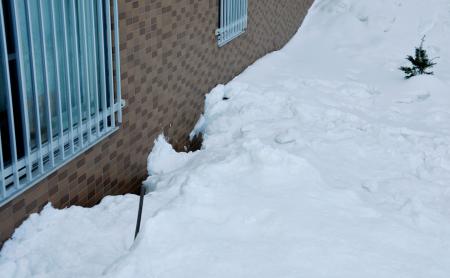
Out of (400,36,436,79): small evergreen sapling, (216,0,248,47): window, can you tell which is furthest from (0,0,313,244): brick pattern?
(400,36,436,79): small evergreen sapling

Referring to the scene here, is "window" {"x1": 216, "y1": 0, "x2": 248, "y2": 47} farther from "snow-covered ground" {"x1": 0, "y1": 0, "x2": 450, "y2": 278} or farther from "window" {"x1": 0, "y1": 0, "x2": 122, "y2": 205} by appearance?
"window" {"x1": 0, "y1": 0, "x2": 122, "y2": 205}

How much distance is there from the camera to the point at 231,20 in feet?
23.8

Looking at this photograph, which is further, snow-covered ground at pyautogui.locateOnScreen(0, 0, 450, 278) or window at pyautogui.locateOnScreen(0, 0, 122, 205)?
snow-covered ground at pyautogui.locateOnScreen(0, 0, 450, 278)

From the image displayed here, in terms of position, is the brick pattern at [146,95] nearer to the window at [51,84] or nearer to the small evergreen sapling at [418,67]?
the window at [51,84]

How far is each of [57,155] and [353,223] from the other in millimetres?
2068

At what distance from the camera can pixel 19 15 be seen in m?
3.17

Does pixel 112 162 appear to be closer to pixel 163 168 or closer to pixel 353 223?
pixel 163 168

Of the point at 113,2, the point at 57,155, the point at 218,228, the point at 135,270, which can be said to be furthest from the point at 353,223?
the point at 113,2

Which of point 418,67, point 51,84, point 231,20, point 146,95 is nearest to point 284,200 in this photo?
point 146,95

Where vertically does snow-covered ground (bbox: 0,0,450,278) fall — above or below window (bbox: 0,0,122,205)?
below

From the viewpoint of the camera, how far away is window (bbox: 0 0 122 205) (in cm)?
314

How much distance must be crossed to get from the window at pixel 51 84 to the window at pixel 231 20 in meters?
2.87

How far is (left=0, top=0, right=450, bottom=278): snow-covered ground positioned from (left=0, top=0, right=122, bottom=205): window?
1.35 feet

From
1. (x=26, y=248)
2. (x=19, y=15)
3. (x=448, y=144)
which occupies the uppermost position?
(x=19, y=15)
